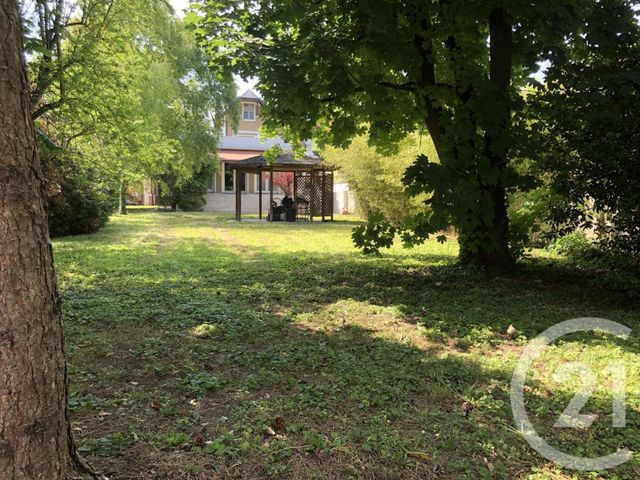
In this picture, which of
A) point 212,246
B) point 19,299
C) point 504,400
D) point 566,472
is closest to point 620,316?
point 504,400

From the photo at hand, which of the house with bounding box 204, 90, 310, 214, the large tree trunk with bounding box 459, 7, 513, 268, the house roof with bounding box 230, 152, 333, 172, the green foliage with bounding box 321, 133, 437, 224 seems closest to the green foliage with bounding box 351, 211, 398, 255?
the large tree trunk with bounding box 459, 7, 513, 268

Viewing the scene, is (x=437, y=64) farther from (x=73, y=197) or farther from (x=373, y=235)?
(x=73, y=197)

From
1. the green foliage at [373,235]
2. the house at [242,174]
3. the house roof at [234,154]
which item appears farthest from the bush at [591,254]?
the house roof at [234,154]

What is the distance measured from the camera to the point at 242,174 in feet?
99.3

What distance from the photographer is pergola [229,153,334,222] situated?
68.9 ft

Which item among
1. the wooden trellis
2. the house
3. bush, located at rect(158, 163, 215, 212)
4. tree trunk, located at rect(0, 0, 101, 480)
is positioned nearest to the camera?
tree trunk, located at rect(0, 0, 101, 480)

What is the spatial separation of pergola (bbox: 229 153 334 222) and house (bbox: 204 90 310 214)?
20.1 feet

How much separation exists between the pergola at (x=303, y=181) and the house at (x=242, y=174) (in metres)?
6.12

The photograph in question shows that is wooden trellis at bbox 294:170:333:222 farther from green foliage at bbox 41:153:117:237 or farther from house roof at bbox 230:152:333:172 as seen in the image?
green foliage at bbox 41:153:117:237

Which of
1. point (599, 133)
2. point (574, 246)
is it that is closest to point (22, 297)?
point (599, 133)

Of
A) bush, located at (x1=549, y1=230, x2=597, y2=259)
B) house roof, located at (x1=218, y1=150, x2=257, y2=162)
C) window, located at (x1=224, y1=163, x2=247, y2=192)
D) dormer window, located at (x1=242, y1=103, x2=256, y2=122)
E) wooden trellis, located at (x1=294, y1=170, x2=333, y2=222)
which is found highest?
dormer window, located at (x1=242, y1=103, x2=256, y2=122)

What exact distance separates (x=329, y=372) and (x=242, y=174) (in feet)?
90.5

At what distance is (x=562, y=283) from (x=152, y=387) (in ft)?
19.0

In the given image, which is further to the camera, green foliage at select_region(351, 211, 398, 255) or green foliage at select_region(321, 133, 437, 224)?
green foliage at select_region(321, 133, 437, 224)
